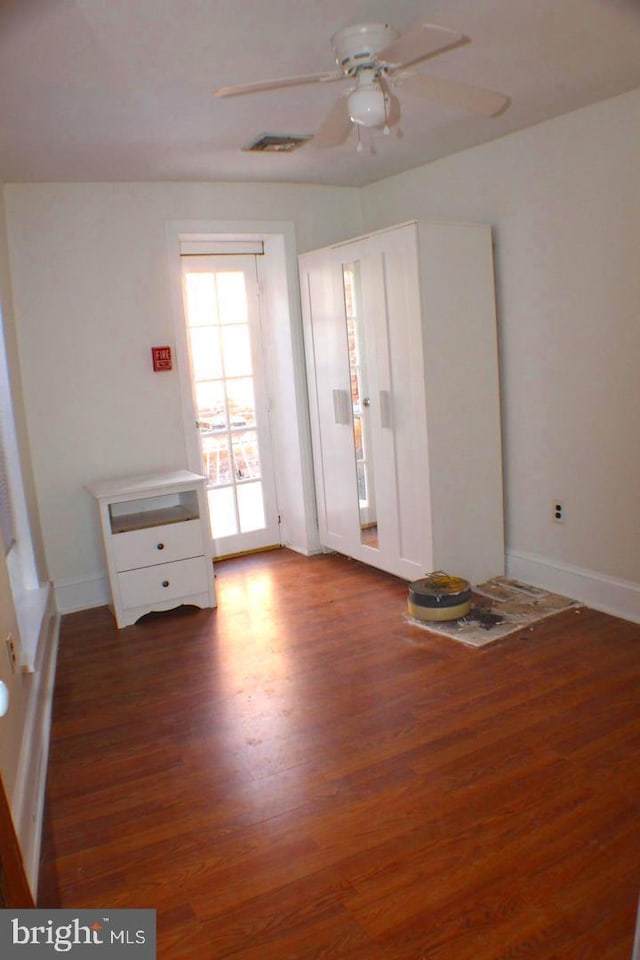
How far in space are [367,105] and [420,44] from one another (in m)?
0.27

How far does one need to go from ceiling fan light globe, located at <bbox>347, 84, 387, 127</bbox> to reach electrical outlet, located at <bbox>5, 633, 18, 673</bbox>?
1.95m

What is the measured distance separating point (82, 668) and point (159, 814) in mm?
1305

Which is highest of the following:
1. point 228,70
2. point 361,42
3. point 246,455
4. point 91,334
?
point 228,70

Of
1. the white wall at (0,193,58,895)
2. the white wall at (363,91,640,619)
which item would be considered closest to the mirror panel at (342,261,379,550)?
the white wall at (363,91,640,619)

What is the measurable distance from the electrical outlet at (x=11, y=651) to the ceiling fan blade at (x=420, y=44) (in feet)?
6.81

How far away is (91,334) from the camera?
4230 mm

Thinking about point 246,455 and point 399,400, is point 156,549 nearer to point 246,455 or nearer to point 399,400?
point 246,455

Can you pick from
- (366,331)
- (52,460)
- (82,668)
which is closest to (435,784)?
(82,668)

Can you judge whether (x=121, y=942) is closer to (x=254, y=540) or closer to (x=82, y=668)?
(x=82, y=668)

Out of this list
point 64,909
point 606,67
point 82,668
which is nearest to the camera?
point 64,909

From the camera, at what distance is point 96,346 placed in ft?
13.9

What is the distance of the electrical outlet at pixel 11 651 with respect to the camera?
237cm

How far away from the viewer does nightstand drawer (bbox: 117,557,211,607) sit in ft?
12.9

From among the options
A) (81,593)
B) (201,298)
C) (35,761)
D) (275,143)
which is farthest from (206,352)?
(35,761)
